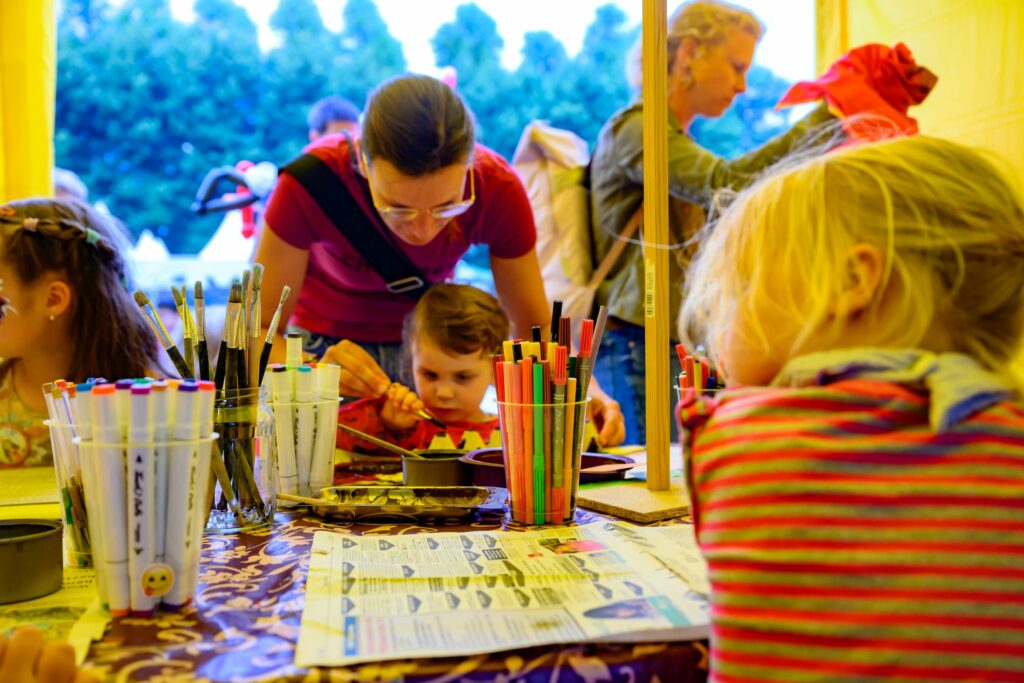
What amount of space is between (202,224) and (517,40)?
4.99ft

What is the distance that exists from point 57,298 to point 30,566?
34.9 inches

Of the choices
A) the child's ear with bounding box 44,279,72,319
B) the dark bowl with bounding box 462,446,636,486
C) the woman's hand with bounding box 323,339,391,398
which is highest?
the child's ear with bounding box 44,279,72,319

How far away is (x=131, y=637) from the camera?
645 millimetres

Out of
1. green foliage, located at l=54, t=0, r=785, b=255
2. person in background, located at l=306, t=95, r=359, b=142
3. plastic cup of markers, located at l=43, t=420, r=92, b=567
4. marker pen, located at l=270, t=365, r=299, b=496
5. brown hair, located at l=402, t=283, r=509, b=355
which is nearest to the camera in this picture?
plastic cup of markers, located at l=43, t=420, r=92, b=567

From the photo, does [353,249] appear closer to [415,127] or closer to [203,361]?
[415,127]

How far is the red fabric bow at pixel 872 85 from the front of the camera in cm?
190

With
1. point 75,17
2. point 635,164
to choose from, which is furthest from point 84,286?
point 75,17

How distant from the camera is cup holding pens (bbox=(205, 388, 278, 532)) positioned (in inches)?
36.4

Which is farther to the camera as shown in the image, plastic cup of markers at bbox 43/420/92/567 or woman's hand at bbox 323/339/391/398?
woman's hand at bbox 323/339/391/398

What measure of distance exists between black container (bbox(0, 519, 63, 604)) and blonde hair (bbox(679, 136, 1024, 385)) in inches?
25.2

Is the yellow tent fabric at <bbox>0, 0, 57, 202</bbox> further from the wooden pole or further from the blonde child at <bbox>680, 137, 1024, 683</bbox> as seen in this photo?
the blonde child at <bbox>680, 137, 1024, 683</bbox>

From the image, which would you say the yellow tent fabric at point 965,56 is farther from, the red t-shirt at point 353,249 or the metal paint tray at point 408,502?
the metal paint tray at point 408,502

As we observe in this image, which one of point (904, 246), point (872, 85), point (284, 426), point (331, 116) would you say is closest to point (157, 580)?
point (284, 426)

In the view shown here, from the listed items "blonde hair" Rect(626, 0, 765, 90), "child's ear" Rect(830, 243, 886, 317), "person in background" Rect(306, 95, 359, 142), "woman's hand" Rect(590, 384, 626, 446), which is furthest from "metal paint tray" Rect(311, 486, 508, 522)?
"person in background" Rect(306, 95, 359, 142)
